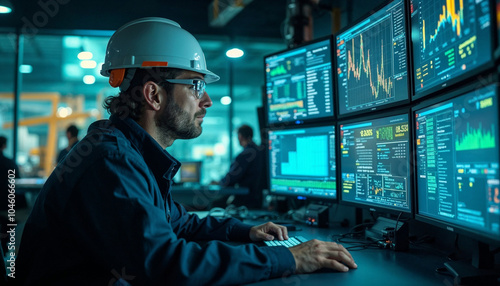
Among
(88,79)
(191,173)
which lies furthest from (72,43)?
(191,173)

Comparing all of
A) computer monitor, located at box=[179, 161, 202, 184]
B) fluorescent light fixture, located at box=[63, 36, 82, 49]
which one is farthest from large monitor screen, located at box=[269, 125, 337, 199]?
fluorescent light fixture, located at box=[63, 36, 82, 49]

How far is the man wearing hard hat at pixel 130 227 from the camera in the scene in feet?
3.27

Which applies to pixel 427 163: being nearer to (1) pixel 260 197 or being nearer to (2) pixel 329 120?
(2) pixel 329 120

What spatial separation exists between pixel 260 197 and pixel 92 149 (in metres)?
3.48

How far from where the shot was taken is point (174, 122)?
1.52 metres

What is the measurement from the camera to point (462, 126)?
1.10 metres

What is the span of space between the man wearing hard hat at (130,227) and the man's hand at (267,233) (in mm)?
418

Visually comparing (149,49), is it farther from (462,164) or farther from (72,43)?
(72,43)

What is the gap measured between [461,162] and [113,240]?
964 millimetres

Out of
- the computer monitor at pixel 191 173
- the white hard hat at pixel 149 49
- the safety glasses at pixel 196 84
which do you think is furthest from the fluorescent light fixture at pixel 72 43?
the safety glasses at pixel 196 84

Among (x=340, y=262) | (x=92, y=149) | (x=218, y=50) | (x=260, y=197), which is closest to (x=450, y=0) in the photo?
(x=340, y=262)

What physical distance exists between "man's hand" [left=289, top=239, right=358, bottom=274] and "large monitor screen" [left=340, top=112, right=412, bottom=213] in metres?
0.42

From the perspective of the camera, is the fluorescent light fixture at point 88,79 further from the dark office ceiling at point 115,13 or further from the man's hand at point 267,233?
the man's hand at point 267,233

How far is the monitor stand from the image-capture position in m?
1.04
